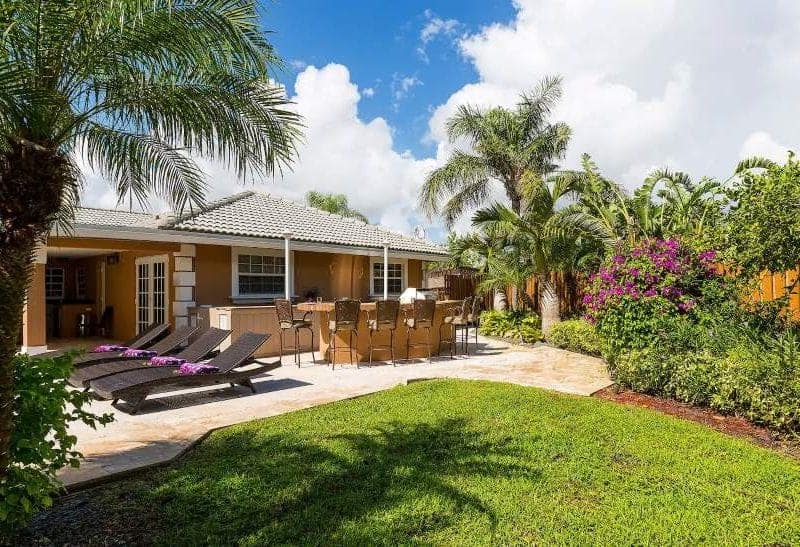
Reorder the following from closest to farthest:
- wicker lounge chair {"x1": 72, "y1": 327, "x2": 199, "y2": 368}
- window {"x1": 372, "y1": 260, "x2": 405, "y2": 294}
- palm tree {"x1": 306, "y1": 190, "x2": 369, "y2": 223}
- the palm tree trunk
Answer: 1. the palm tree trunk
2. wicker lounge chair {"x1": 72, "y1": 327, "x2": 199, "y2": 368}
3. window {"x1": 372, "y1": 260, "x2": 405, "y2": 294}
4. palm tree {"x1": 306, "y1": 190, "x2": 369, "y2": 223}

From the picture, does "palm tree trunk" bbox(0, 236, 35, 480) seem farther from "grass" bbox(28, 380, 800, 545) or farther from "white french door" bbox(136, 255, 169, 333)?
"white french door" bbox(136, 255, 169, 333)

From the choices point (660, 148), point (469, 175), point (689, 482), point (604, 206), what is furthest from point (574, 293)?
point (689, 482)

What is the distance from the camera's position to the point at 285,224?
1619 cm

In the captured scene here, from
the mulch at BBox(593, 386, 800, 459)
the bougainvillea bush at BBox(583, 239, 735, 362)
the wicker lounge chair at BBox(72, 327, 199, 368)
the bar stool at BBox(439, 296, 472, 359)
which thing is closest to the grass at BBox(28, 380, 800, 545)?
the mulch at BBox(593, 386, 800, 459)

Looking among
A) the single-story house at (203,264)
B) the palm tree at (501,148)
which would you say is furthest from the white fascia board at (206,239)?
the palm tree at (501,148)

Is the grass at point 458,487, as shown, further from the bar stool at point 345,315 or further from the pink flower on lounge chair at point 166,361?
the bar stool at point 345,315

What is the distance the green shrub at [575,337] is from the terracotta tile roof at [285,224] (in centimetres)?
609

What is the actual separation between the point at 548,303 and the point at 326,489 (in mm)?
12799

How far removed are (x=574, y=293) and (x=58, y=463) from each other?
15.4m

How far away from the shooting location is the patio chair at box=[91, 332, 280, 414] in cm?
700

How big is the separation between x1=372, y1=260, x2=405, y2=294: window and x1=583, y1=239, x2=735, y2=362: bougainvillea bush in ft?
34.1

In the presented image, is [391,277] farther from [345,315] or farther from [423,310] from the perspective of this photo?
[345,315]

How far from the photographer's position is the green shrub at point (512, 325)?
16000 mm

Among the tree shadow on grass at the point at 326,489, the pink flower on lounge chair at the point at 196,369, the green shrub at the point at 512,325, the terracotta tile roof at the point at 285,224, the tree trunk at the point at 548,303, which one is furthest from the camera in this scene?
the green shrub at the point at 512,325
